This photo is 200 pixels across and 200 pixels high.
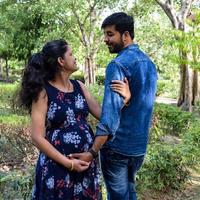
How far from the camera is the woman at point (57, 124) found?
9.14 feet

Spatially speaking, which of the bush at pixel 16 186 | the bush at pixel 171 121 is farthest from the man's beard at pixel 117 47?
the bush at pixel 171 121

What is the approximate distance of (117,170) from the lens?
297 cm

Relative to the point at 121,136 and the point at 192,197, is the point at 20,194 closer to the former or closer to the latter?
the point at 121,136

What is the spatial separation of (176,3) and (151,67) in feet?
56.7

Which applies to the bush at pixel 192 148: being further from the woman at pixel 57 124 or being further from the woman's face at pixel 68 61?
the woman's face at pixel 68 61

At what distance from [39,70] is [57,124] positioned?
0.36m

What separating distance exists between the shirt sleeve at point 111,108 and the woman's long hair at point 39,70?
37 centimetres

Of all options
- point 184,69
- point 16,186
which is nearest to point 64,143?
point 16,186

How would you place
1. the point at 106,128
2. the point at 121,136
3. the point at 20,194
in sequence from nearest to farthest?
the point at 106,128 < the point at 121,136 < the point at 20,194

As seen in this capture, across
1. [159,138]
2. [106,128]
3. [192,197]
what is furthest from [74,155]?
[159,138]

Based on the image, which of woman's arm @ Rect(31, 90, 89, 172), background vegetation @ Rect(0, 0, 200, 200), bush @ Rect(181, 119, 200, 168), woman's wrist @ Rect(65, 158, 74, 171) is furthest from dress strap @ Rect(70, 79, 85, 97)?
bush @ Rect(181, 119, 200, 168)

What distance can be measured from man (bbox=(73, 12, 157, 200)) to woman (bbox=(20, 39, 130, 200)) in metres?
0.10

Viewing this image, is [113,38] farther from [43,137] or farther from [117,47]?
[43,137]

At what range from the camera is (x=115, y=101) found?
270 centimetres
